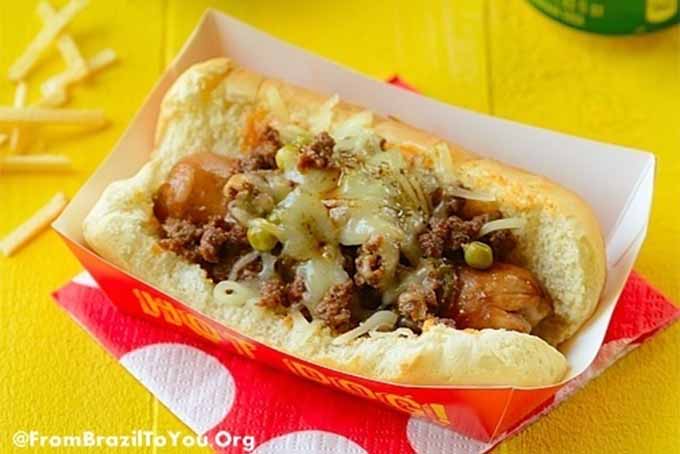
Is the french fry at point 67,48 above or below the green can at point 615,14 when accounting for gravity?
above

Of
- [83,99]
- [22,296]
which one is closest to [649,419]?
[22,296]

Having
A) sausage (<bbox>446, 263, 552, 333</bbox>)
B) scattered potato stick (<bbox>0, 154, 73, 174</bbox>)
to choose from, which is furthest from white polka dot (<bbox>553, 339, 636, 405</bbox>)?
scattered potato stick (<bbox>0, 154, 73, 174</bbox>)

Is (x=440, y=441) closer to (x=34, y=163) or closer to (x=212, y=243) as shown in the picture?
(x=212, y=243)

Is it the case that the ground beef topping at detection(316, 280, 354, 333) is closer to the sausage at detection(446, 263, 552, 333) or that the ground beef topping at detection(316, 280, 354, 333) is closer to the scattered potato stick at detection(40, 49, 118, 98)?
the sausage at detection(446, 263, 552, 333)

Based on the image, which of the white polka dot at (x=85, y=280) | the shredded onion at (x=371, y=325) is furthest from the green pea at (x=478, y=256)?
the white polka dot at (x=85, y=280)

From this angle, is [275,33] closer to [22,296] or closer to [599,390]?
[22,296]

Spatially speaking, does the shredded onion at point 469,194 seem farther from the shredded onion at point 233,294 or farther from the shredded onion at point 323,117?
the shredded onion at point 233,294
